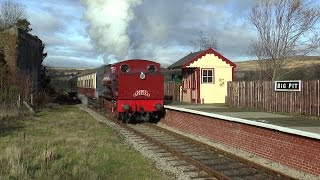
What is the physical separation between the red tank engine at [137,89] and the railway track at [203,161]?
439 cm

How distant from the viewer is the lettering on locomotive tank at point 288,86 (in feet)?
59.6

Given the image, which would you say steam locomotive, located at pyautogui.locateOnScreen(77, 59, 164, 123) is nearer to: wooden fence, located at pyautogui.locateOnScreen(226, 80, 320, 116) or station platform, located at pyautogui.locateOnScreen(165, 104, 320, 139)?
wooden fence, located at pyautogui.locateOnScreen(226, 80, 320, 116)

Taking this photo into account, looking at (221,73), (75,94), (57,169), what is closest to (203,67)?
(221,73)

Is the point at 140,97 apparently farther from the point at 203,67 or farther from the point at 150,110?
the point at 203,67

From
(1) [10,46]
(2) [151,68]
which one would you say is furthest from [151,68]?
(1) [10,46]

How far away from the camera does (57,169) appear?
9.66 meters

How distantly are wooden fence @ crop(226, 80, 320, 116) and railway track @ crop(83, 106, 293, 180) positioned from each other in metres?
5.18

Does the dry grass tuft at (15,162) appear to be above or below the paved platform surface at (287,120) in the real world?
below

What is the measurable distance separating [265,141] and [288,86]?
7.60 meters

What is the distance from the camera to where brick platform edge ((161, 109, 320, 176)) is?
32.7ft

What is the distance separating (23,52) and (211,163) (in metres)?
23.4

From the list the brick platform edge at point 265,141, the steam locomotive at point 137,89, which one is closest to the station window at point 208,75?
the steam locomotive at point 137,89

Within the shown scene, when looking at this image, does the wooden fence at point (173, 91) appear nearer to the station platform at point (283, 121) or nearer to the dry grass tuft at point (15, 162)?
the station platform at point (283, 121)

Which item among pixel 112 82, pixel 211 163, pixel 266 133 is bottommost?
pixel 211 163
